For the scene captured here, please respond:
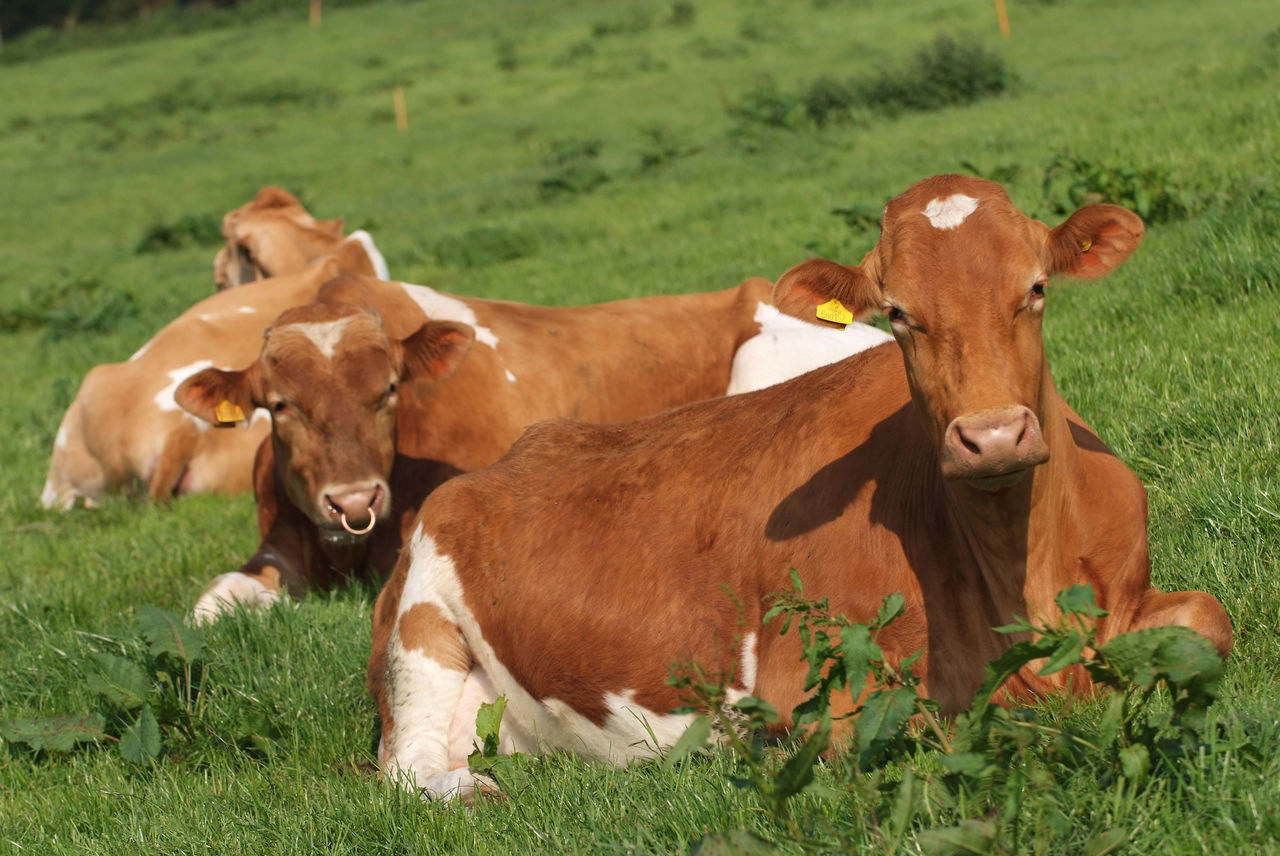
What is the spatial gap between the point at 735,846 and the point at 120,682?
3234 millimetres

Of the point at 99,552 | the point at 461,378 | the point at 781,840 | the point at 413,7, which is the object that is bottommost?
the point at 413,7

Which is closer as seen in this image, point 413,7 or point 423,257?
point 423,257

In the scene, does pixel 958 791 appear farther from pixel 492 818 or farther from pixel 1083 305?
pixel 1083 305

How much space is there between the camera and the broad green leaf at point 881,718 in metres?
2.86

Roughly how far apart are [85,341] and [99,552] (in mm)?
8230

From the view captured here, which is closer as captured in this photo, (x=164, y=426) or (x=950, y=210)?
(x=950, y=210)

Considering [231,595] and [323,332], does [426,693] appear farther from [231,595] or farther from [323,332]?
[323,332]

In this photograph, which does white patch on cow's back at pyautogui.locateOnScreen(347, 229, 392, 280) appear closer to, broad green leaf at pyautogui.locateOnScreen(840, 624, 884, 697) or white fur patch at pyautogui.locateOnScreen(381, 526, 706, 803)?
white fur patch at pyautogui.locateOnScreen(381, 526, 706, 803)

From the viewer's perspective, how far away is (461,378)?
25.4 ft

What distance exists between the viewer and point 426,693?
493 centimetres

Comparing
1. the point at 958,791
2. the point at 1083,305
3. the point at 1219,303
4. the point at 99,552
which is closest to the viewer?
the point at 958,791

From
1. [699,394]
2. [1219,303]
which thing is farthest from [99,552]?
[1219,303]

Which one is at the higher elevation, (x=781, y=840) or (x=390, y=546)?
(x=781, y=840)

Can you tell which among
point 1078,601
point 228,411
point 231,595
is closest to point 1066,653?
point 1078,601
